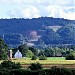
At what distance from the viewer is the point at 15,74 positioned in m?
44.7

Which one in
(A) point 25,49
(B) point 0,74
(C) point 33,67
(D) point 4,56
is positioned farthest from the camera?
(A) point 25,49

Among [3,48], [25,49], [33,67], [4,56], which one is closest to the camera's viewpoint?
[33,67]

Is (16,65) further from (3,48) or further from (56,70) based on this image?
(3,48)

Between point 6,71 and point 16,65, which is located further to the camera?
point 16,65

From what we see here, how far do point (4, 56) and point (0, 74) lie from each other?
46.3 metres

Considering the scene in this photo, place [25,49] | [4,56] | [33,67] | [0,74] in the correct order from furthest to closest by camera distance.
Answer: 1. [25,49]
2. [4,56]
3. [33,67]
4. [0,74]

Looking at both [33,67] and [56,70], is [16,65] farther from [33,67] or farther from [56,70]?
[56,70]

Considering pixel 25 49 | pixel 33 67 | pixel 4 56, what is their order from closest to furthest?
1. pixel 33 67
2. pixel 4 56
3. pixel 25 49

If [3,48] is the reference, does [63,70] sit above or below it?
below

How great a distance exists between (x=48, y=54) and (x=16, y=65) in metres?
69.8

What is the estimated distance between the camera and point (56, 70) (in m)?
44.4

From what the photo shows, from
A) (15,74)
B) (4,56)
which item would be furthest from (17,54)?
(15,74)

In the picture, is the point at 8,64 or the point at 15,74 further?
the point at 8,64

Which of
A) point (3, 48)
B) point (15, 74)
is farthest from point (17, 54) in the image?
point (15, 74)
